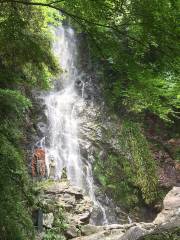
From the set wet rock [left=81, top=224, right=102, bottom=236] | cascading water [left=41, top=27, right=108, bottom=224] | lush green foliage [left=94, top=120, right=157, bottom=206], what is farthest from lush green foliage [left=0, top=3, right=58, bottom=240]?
lush green foliage [left=94, top=120, right=157, bottom=206]

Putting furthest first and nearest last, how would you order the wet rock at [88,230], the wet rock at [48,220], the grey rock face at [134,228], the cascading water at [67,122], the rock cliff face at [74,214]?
the cascading water at [67,122]
the wet rock at [88,230]
the wet rock at [48,220]
the rock cliff face at [74,214]
the grey rock face at [134,228]

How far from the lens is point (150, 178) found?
15.1 meters

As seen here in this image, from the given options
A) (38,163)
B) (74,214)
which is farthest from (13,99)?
(38,163)

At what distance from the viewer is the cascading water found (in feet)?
47.4

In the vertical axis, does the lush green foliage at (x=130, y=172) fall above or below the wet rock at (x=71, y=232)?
above

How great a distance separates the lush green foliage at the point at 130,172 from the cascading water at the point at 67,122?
0.87 m

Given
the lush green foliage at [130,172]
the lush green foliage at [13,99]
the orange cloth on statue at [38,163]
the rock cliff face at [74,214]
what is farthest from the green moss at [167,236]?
the lush green foliage at [130,172]

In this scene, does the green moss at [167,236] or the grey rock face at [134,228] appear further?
the grey rock face at [134,228]

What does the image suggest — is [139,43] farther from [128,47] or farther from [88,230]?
[88,230]

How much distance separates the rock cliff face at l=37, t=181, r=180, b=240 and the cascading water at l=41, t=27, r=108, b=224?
2539 millimetres

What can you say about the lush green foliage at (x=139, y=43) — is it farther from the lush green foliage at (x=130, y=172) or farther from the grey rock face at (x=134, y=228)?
the lush green foliage at (x=130, y=172)

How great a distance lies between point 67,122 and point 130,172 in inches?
144

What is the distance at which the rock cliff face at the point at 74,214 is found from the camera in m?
8.62

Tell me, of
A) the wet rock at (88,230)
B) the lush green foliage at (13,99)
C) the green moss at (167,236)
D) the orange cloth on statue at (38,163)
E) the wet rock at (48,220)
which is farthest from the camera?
the orange cloth on statue at (38,163)
